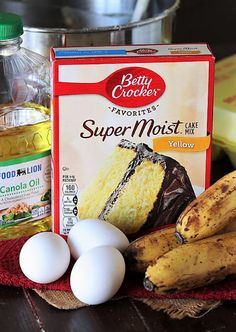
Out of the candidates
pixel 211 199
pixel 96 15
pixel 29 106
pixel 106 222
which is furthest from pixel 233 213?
pixel 96 15

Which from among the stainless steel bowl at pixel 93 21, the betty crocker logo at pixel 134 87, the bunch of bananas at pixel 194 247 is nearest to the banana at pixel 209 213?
the bunch of bananas at pixel 194 247

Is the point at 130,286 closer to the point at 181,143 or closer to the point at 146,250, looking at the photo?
the point at 146,250

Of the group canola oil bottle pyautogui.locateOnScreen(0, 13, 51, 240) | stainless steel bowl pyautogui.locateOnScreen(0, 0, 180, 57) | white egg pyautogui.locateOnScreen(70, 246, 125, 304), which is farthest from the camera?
stainless steel bowl pyautogui.locateOnScreen(0, 0, 180, 57)

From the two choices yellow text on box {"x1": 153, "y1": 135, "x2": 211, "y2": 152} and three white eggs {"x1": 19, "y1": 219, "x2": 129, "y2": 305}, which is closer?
three white eggs {"x1": 19, "y1": 219, "x2": 129, "y2": 305}

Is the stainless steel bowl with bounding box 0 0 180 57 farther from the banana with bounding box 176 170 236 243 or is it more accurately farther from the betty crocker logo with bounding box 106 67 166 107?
the banana with bounding box 176 170 236 243

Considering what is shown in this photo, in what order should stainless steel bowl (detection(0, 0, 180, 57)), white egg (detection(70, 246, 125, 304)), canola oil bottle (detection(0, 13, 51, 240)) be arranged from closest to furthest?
white egg (detection(70, 246, 125, 304)) < canola oil bottle (detection(0, 13, 51, 240)) < stainless steel bowl (detection(0, 0, 180, 57))

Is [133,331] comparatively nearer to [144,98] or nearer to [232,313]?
[232,313]

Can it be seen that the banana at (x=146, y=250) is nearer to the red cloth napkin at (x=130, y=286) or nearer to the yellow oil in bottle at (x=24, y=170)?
the red cloth napkin at (x=130, y=286)

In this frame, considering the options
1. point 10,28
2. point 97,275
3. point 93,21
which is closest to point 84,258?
point 97,275

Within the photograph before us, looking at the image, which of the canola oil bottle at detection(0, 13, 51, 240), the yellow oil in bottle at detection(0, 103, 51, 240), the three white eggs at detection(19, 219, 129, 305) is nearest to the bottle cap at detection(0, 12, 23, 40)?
the canola oil bottle at detection(0, 13, 51, 240)
